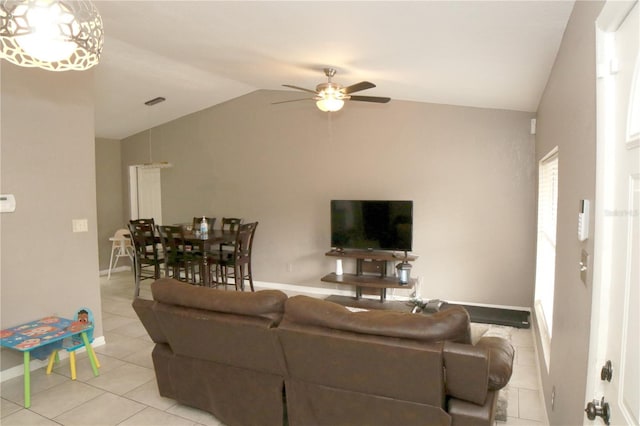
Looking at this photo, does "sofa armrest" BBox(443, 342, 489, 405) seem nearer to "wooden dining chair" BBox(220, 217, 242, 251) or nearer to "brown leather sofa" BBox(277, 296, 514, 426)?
"brown leather sofa" BBox(277, 296, 514, 426)

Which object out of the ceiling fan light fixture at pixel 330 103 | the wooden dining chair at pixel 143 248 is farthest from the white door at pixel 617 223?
the wooden dining chair at pixel 143 248

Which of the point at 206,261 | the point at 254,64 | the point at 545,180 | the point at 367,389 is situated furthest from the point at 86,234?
the point at 545,180

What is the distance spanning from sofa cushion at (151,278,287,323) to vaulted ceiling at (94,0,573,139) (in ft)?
5.96

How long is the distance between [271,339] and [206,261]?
3.53m

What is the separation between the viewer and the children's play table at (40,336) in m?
2.80

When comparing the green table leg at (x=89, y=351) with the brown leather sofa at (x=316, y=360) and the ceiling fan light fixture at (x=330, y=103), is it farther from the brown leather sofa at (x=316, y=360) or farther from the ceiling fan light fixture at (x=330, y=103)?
the ceiling fan light fixture at (x=330, y=103)

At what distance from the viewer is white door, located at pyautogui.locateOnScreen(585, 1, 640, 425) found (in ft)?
3.39

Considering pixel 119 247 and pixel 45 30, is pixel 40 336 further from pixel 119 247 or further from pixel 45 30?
pixel 119 247

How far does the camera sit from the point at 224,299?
7.40ft

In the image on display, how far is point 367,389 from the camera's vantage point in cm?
198

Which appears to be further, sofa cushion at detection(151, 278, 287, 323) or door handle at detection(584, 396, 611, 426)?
sofa cushion at detection(151, 278, 287, 323)

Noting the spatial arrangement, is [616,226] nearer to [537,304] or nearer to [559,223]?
[559,223]

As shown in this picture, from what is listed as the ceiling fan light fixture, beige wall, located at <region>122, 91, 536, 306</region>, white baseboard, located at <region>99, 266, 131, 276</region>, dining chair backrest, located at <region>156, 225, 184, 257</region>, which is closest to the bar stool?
white baseboard, located at <region>99, 266, 131, 276</region>

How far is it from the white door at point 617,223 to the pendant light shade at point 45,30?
213 centimetres
